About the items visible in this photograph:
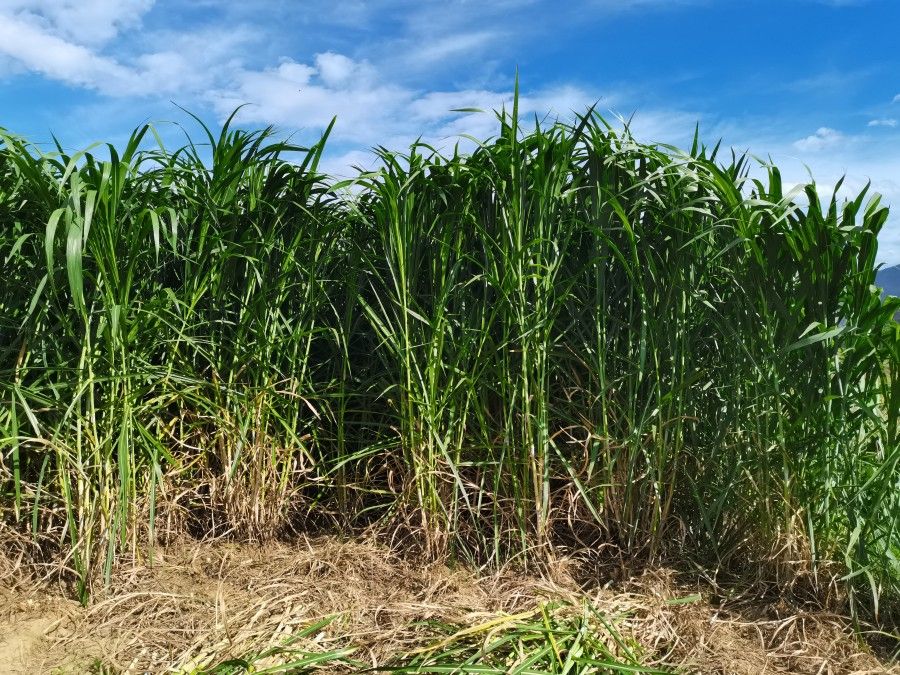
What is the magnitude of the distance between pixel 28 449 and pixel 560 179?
2.14 meters

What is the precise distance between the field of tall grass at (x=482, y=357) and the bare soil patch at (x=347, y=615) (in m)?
0.13

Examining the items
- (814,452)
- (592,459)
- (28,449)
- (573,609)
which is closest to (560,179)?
(592,459)

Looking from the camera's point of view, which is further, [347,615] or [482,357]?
[482,357]

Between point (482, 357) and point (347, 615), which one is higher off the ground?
point (482, 357)

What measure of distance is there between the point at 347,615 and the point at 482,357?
96 centimetres

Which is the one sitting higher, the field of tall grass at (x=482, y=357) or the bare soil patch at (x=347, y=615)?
the field of tall grass at (x=482, y=357)

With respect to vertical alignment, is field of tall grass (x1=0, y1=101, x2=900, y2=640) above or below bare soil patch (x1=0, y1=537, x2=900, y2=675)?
above

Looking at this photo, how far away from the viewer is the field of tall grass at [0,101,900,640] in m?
2.36

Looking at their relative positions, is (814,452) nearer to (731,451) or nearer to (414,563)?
(731,451)

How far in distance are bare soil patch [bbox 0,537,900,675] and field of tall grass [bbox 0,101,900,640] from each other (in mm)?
127

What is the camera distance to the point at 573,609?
89.1 inches

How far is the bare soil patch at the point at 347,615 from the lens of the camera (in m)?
2.20

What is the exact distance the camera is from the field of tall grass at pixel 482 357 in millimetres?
2357

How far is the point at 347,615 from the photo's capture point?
2348 millimetres
